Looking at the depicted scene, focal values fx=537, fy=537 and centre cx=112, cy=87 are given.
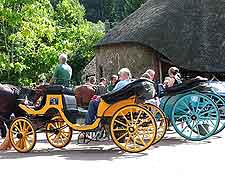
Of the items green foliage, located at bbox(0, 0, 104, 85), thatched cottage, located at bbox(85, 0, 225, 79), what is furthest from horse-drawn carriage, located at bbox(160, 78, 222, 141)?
thatched cottage, located at bbox(85, 0, 225, 79)

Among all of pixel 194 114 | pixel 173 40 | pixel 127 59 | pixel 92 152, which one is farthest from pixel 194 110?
pixel 127 59

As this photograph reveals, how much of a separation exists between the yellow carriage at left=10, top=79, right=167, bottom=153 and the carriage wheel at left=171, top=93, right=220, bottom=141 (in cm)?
44

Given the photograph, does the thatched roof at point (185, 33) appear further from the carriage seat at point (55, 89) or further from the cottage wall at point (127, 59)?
the carriage seat at point (55, 89)

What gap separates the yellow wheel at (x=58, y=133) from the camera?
11.3 m

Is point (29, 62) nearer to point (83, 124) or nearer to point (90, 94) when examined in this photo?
point (90, 94)

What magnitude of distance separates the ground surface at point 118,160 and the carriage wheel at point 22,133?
162 millimetres

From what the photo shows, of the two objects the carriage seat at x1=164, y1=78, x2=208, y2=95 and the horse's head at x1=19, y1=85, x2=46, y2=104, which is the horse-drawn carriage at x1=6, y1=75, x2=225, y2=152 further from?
the horse's head at x1=19, y1=85, x2=46, y2=104

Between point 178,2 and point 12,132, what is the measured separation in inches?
863

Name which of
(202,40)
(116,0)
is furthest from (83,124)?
(116,0)

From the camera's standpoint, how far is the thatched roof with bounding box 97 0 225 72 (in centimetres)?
2784

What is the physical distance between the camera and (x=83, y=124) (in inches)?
430

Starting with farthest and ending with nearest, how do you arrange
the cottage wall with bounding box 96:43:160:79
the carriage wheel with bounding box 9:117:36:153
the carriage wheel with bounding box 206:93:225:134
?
the cottage wall with bounding box 96:43:160:79 → the carriage wheel with bounding box 206:93:225:134 → the carriage wheel with bounding box 9:117:36:153

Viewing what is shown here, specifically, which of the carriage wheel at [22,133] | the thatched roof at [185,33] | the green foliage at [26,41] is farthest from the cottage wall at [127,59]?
the carriage wheel at [22,133]

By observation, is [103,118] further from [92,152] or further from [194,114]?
[194,114]
